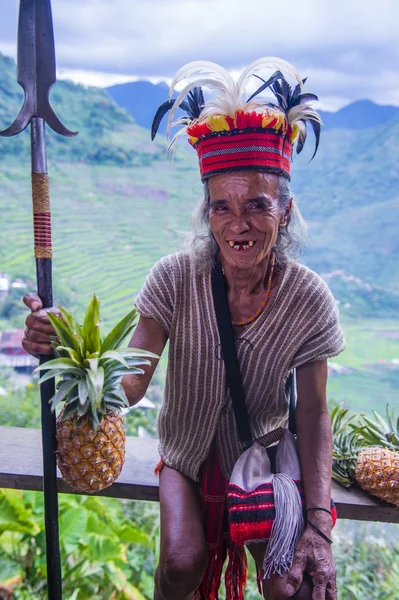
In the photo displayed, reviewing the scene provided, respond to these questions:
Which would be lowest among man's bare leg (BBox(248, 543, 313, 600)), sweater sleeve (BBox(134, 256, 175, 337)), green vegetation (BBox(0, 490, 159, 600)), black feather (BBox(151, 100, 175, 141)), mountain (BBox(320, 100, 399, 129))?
green vegetation (BBox(0, 490, 159, 600))

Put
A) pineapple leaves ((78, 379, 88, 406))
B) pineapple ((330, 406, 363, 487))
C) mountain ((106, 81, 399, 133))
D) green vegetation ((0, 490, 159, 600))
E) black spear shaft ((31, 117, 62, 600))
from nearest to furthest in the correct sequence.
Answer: pineapple leaves ((78, 379, 88, 406))
black spear shaft ((31, 117, 62, 600))
pineapple ((330, 406, 363, 487))
green vegetation ((0, 490, 159, 600))
mountain ((106, 81, 399, 133))

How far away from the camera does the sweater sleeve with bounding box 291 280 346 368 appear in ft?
7.59

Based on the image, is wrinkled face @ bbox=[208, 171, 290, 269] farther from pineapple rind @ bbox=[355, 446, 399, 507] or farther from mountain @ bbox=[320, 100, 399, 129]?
mountain @ bbox=[320, 100, 399, 129]

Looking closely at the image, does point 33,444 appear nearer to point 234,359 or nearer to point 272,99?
point 234,359

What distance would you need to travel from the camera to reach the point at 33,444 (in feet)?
9.57

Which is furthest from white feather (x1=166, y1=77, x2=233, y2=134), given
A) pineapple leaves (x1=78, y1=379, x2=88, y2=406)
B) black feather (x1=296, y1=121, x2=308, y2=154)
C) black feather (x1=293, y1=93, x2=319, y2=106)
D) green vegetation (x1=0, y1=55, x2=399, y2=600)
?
green vegetation (x1=0, y1=55, x2=399, y2=600)

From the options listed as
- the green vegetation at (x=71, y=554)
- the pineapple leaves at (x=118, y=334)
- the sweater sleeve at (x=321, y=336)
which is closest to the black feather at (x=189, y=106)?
the pineapple leaves at (x=118, y=334)

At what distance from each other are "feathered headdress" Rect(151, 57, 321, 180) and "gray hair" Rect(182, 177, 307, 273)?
0.73 feet

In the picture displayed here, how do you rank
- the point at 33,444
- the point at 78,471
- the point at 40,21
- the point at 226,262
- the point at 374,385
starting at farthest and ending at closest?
the point at 374,385 < the point at 33,444 < the point at 226,262 < the point at 78,471 < the point at 40,21

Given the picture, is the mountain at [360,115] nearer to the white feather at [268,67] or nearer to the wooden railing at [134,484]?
the white feather at [268,67]

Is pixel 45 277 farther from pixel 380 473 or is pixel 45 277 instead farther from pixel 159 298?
pixel 380 473

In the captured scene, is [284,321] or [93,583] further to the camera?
[93,583]

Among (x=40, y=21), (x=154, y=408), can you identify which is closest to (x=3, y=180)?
(x=154, y=408)

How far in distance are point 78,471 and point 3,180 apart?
264 cm
